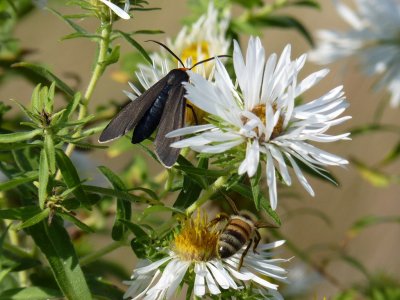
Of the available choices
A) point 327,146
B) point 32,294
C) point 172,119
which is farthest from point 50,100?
point 327,146

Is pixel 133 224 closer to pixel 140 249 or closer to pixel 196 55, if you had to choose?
pixel 140 249

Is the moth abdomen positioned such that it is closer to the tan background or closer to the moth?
the moth

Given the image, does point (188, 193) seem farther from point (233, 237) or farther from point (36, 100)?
point (36, 100)

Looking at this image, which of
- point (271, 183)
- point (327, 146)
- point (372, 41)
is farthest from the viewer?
point (327, 146)

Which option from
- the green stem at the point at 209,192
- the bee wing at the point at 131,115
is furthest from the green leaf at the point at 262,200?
the bee wing at the point at 131,115

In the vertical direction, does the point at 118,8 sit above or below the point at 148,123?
above

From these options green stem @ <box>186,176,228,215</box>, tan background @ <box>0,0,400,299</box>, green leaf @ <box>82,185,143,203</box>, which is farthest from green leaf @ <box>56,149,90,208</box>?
tan background @ <box>0,0,400,299</box>
